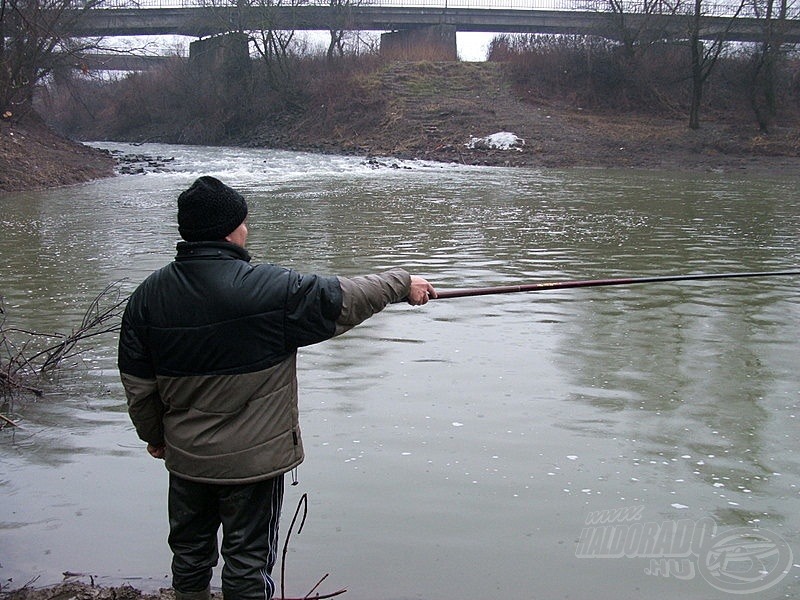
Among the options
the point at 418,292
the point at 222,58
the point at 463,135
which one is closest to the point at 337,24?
the point at 222,58

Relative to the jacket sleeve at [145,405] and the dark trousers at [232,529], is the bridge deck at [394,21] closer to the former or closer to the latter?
the jacket sleeve at [145,405]

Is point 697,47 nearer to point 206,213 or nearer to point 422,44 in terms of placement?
point 422,44

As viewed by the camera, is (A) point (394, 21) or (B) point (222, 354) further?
(A) point (394, 21)

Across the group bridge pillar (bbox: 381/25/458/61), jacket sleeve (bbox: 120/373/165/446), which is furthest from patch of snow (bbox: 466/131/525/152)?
jacket sleeve (bbox: 120/373/165/446)

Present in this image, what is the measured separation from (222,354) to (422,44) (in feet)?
173

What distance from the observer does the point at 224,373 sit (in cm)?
309

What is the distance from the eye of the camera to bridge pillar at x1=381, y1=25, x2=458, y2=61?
51250 mm

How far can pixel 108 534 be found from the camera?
4406mm

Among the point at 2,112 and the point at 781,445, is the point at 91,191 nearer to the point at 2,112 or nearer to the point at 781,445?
the point at 2,112

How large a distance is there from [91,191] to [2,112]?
24.1ft

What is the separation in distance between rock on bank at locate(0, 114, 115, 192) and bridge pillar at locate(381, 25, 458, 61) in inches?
871

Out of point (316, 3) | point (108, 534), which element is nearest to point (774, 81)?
point (316, 3)

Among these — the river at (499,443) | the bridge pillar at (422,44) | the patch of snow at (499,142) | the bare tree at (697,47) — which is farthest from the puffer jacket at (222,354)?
the bridge pillar at (422,44)

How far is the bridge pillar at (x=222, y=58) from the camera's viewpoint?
175ft
